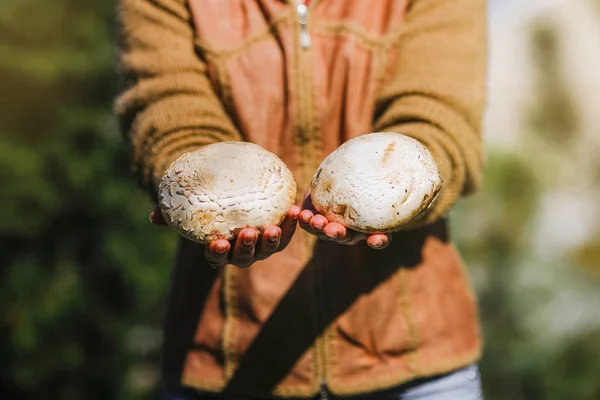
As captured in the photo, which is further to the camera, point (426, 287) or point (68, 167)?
point (68, 167)

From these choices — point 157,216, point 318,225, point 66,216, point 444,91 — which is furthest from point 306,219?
point 66,216

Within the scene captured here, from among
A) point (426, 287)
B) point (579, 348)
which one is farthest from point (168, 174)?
point (579, 348)

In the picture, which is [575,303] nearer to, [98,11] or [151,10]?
[98,11]

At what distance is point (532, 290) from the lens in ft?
10.3

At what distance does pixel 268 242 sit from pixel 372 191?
0.15 m

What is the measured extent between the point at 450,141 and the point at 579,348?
204cm

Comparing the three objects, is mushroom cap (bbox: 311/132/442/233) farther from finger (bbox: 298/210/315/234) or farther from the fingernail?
the fingernail

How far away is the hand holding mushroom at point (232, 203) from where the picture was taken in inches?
41.4

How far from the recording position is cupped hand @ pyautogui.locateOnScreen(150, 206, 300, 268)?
40.3 inches

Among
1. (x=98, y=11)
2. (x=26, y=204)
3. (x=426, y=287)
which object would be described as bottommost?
(x=26, y=204)

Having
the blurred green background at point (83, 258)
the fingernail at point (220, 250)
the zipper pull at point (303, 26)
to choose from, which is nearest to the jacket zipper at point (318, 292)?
the zipper pull at point (303, 26)

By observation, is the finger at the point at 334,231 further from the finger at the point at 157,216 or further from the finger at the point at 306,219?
the finger at the point at 157,216

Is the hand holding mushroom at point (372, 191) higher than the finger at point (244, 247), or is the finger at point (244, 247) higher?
the hand holding mushroom at point (372, 191)

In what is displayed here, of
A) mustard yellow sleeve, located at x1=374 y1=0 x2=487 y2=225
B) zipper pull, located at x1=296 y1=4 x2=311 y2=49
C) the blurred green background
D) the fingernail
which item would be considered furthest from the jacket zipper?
the blurred green background
